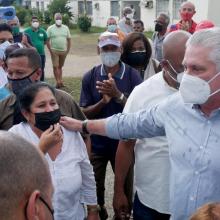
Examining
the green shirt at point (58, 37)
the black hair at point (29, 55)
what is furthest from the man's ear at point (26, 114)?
the green shirt at point (58, 37)

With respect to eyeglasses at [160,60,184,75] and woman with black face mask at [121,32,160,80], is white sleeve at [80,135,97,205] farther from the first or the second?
woman with black face mask at [121,32,160,80]

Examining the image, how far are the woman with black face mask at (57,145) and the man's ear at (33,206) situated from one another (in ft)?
3.91

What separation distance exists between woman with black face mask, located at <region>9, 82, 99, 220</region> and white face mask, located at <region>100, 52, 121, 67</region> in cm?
128

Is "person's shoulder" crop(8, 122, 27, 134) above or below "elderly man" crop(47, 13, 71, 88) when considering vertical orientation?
above

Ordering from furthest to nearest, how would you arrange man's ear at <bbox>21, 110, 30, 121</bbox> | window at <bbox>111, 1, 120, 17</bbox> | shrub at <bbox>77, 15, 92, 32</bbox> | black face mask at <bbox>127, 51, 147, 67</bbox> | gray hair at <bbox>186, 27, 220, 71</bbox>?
1. window at <bbox>111, 1, 120, 17</bbox>
2. shrub at <bbox>77, 15, 92, 32</bbox>
3. black face mask at <bbox>127, 51, 147, 67</bbox>
4. man's ear at <bbox>21, 110, 30, 121</bbox>
5. gray hair at <bbox>186, 27, 220, 71</bbox>

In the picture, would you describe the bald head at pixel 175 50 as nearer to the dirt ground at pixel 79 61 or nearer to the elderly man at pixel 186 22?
the elderly man at pixel 186 22

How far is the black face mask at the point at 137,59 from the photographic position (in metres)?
4.35

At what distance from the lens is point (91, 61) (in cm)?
1566

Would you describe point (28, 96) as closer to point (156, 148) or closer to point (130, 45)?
point (156, 148)

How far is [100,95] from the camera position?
148 inches

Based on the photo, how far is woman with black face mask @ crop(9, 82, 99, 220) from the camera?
258 centimetres

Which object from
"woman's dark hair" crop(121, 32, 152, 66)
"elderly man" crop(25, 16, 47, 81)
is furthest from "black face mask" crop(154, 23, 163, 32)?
"woman's dark hair" crop(121, 32, 152, 66)

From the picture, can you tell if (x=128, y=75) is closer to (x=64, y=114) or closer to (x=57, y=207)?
(x=64, y=114)

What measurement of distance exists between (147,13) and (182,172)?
2839cm
